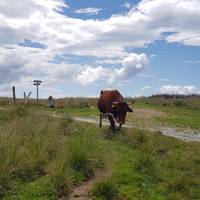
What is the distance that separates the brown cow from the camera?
23.7 metres

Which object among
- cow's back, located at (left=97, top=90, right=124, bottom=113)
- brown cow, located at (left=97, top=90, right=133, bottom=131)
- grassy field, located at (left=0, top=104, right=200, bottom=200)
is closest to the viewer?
grassy field, located at (left=0, top=104, right=200, bottom=200)

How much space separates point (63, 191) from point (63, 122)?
1113 centimetres

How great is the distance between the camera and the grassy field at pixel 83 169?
10984 mm

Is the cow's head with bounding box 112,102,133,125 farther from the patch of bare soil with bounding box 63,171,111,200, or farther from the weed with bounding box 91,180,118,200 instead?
the weed with bounding box 91,180,118,200

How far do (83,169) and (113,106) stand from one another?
11.3m

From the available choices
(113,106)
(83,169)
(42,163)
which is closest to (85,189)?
(83,169)

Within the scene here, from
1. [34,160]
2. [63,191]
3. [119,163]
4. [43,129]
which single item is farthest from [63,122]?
[63,191]

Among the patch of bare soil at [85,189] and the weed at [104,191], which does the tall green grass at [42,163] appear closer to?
the patch of bare soil at [85,189]

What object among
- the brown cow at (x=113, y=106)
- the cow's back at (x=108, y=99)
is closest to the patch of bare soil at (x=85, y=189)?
the brown cow at (x=113, y=106)

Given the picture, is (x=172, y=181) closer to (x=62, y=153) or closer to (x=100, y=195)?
(x=100, y=195)

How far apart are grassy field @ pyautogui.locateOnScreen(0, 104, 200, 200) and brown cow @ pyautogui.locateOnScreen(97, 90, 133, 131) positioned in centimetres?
664

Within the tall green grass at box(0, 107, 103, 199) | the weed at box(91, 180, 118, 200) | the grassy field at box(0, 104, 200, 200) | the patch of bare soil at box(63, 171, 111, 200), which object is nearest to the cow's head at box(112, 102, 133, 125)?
the grassy field at box(0, 104, 200, 200)

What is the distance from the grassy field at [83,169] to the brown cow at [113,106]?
6.64 metres

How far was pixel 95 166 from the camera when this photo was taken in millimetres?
13344
